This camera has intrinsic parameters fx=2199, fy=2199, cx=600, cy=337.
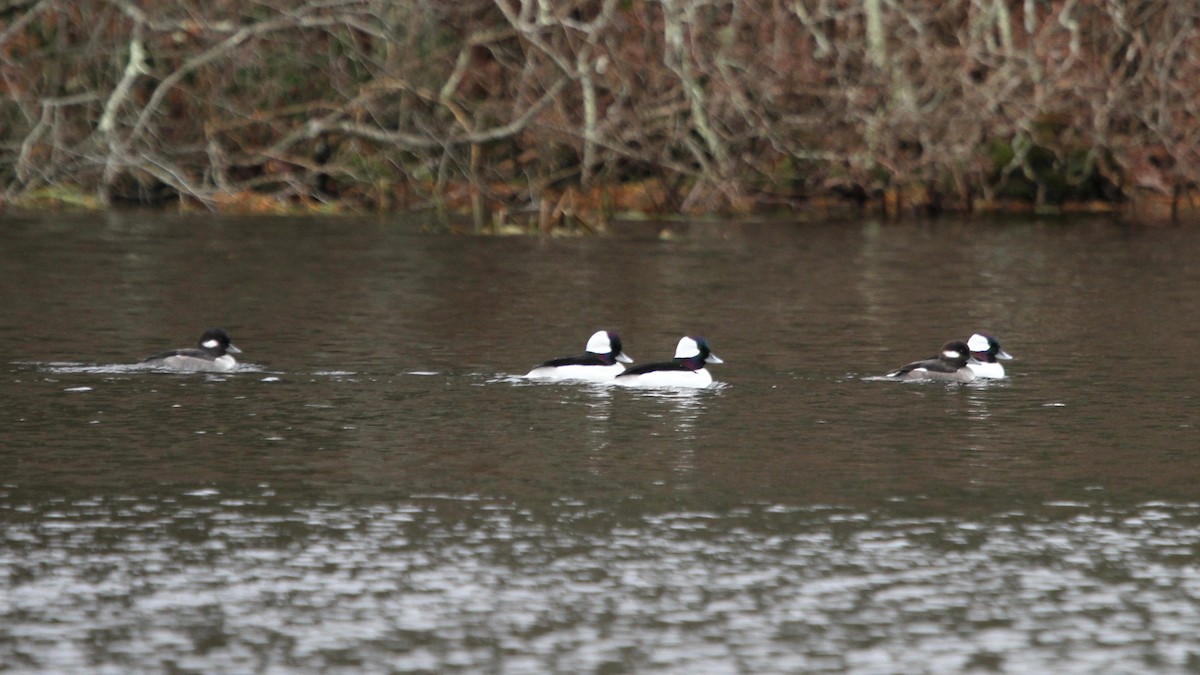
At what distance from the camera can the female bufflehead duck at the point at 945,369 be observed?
16984mm

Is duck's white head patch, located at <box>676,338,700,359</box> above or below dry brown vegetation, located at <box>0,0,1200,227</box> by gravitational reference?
below

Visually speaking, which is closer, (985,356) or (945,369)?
(945,369)

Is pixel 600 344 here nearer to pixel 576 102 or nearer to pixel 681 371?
pixel 681 371

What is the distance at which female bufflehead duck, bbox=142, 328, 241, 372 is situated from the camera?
56.4 feet

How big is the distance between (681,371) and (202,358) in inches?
149

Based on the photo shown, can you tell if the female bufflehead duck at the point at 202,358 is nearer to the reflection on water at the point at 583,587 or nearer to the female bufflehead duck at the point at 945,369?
the female bufflehead duck at the point at 945,369

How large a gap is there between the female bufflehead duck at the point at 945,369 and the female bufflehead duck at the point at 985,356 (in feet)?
0.34

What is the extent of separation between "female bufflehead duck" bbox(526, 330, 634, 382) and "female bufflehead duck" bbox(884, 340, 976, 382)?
85.0 inches

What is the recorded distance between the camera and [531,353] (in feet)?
62.1

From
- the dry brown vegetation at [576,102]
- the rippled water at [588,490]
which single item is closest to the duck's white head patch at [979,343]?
the rippled water at [588,490]

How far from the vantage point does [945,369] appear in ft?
55.8

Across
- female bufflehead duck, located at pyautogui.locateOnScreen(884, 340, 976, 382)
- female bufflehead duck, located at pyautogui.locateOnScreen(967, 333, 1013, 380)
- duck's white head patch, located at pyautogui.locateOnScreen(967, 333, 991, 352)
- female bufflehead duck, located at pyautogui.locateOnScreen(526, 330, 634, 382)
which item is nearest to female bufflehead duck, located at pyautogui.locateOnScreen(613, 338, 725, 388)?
female bufflehead duck, located at pyautogui.locateOnScreen(526, 330, 634, 382)

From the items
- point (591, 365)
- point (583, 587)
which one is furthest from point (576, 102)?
point (583, 587)

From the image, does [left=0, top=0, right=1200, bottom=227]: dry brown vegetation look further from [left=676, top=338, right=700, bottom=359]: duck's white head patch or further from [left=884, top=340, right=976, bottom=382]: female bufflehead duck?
[left=676, top=338, right=700, bottom=359]: duck's white head patch
